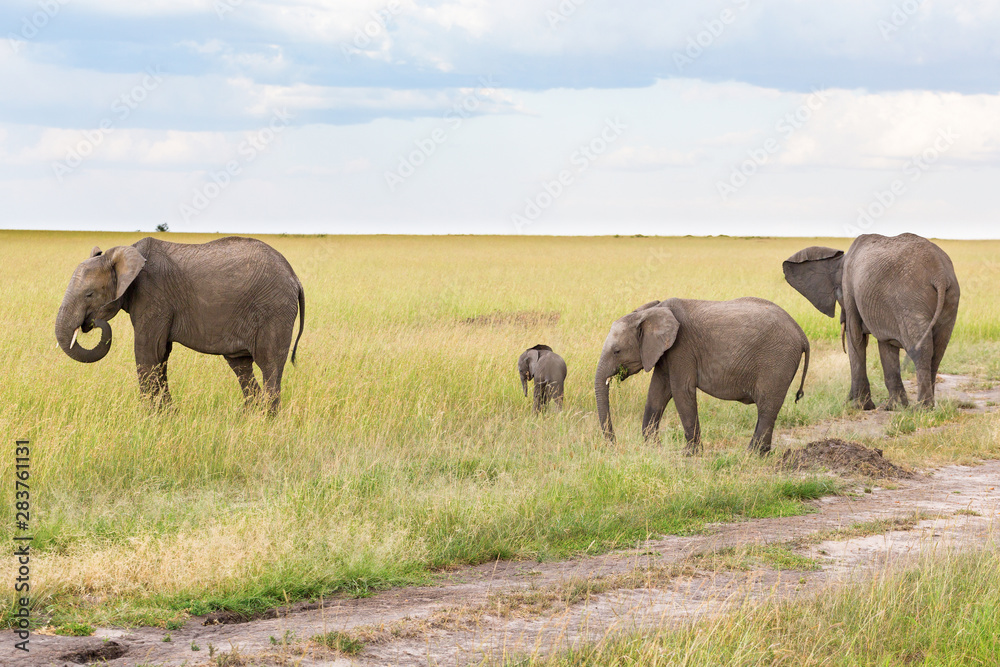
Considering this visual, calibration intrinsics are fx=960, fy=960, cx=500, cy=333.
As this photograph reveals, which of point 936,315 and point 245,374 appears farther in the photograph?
point 936,315

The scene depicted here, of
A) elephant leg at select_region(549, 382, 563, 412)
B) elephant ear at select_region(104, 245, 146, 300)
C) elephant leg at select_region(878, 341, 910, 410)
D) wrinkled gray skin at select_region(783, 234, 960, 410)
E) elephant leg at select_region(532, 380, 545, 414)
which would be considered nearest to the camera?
elephant ear at select_region(104, 245, 146, 300)

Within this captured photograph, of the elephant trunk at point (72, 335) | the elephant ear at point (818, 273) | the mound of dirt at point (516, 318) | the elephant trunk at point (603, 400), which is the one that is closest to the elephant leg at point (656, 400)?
the elephant trunk at point (603, 400)

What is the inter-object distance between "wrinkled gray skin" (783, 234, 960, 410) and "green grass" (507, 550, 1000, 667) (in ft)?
22.4

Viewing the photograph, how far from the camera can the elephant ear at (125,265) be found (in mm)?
8898

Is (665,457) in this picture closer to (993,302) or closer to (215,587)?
(215,587)

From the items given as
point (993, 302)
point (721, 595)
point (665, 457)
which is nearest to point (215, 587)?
point (721, 595)

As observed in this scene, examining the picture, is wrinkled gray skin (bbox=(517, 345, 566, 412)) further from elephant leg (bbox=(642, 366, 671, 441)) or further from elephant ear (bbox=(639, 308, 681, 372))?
elephant ear (bbox=(639, 308, 681, 372))

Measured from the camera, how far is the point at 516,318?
1808 centimetres

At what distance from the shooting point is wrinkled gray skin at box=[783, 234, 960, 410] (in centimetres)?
1160

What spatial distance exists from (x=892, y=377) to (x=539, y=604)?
8462mm

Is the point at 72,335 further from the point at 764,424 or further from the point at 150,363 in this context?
the point at 764,424

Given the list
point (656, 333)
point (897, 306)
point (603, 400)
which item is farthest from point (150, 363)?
point (897, 306)

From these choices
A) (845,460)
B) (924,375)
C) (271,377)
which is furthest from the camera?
(924,375)

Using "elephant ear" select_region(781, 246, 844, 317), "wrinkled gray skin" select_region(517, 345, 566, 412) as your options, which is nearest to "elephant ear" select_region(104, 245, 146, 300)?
"wrinkled gray skin" select_region(517, 345, 566, 412)
